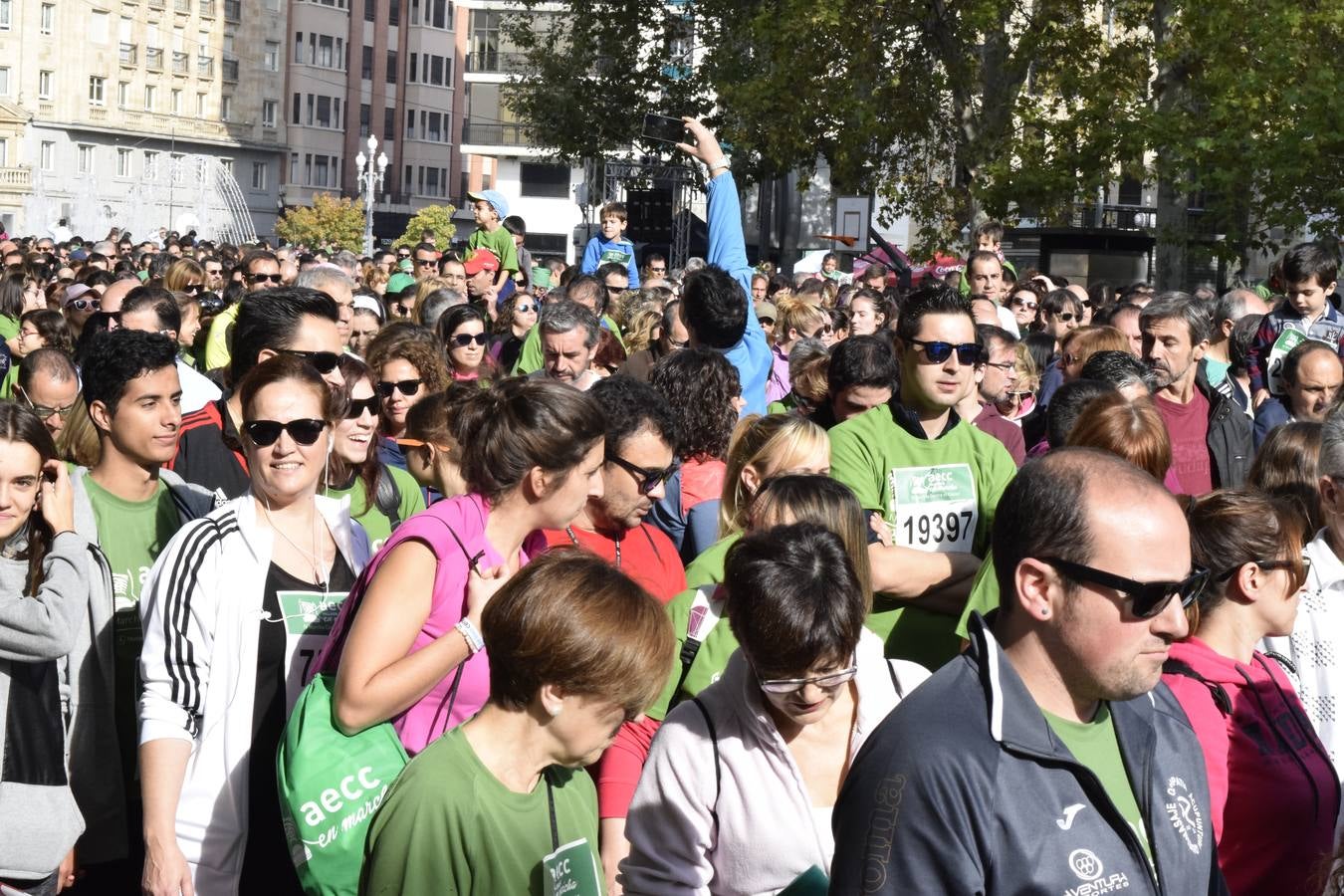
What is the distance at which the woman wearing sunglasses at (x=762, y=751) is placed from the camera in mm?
3406

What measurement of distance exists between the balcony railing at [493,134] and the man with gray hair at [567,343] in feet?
248

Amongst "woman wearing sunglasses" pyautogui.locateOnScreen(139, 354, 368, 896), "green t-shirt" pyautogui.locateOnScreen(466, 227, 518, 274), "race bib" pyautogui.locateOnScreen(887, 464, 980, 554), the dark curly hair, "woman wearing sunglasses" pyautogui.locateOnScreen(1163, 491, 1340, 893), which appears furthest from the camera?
"green t-shirt" pyautogui.locateOnScreen(466, 227, 518, 274)

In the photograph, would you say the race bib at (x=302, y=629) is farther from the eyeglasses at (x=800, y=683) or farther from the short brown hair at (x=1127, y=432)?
the short brown hair at (x=1127, y=432)

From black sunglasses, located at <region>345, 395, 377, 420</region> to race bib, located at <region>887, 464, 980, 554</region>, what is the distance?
186 cm

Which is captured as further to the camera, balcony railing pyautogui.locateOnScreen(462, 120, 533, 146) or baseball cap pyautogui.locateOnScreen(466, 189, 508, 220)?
balcony railing pyautogui.locateOnScreen(462, 120, 533, 146)

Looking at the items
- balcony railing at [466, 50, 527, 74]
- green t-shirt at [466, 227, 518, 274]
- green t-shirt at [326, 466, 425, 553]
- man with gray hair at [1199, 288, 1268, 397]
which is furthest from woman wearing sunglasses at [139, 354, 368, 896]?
balcony railing at [466, 50, 527, 74]

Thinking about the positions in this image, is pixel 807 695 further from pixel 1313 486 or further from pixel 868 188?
pixel 868 188

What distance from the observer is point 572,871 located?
320 cm

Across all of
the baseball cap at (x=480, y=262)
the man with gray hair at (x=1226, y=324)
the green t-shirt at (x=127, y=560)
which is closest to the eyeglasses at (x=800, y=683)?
the green t-shirt at (x=127, y=560)

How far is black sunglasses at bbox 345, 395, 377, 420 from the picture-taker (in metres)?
5.80

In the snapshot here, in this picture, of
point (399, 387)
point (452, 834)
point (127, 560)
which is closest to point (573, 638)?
point (452, 834)

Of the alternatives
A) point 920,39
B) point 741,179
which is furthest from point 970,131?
point 741,179

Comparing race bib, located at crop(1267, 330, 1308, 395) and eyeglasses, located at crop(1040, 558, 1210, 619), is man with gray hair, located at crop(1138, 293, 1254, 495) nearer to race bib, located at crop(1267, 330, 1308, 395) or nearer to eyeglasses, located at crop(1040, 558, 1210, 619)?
race bib, located at crop(1267, 330, 1308, 395)

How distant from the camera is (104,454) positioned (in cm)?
518
